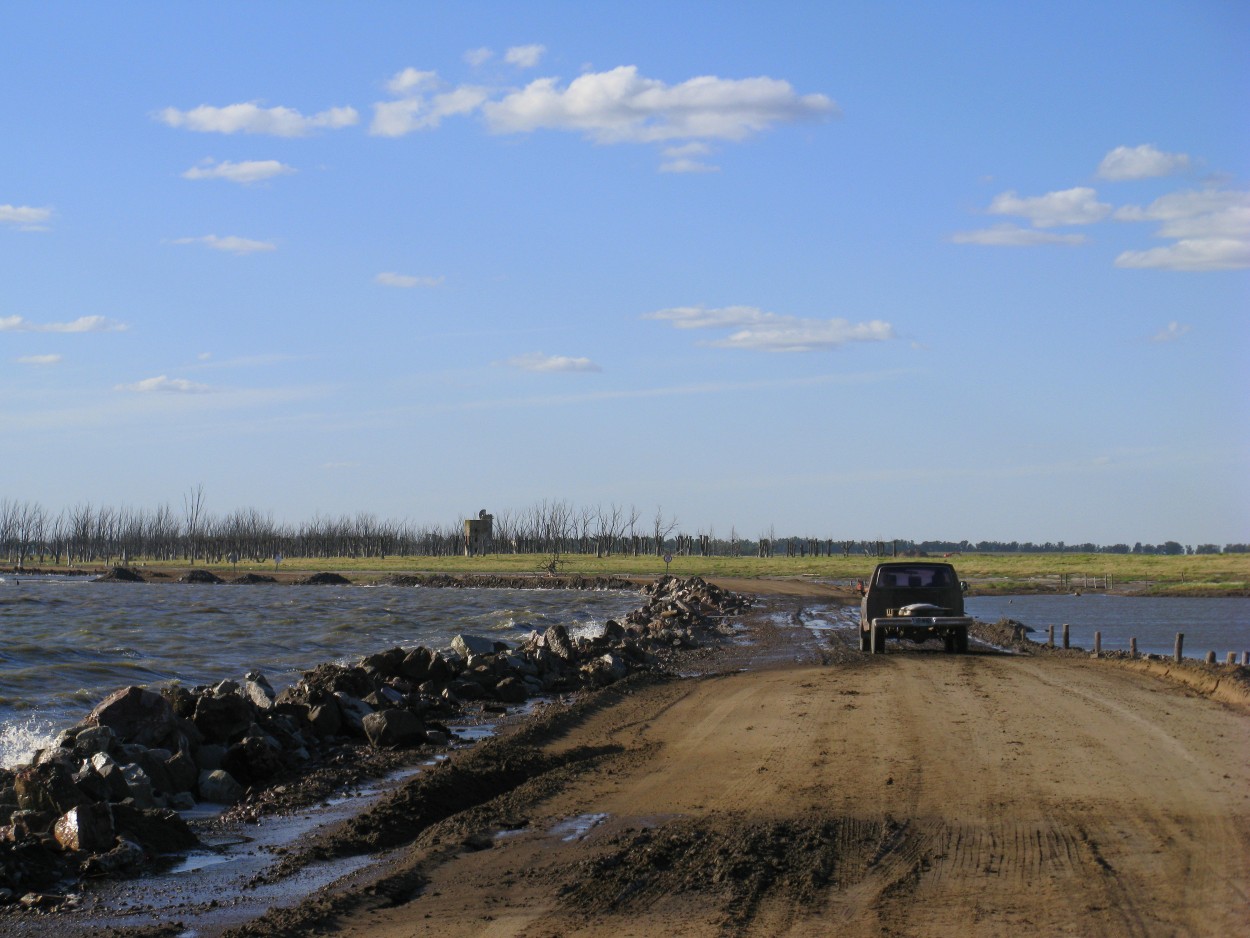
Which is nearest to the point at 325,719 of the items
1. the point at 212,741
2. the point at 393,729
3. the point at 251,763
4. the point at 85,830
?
the point at 393,729

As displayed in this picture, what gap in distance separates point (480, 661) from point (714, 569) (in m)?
78.8

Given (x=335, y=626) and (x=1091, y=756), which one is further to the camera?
(x=335, y=626)

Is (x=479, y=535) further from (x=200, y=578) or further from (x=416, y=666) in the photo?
(x=416, y=666)

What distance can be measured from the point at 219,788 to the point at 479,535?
13138 cm

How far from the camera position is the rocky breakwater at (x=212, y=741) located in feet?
30.4

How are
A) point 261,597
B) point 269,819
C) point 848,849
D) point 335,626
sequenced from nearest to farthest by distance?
point 848,849, point 269,819, point 335,626, point 261,597

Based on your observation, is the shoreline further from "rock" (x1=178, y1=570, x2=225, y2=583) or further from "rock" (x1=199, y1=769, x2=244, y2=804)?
"rock" (x1=178, y1=570, x2=225, y2=583)

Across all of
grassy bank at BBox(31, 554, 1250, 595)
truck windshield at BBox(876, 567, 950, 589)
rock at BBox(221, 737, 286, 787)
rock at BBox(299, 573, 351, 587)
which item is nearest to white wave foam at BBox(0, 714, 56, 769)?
rock at BBox(221, 737, 286, 787)

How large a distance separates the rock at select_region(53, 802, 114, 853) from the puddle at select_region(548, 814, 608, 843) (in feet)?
10.9

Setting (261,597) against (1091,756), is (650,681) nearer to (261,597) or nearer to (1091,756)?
(1091,756)

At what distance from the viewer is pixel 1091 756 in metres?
12.6

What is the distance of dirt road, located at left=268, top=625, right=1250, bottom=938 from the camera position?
749 centimetres

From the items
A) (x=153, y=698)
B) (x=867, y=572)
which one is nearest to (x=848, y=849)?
(x=153, y=698)

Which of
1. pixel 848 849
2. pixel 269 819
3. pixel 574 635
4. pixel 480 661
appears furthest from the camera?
pixel 574 635
